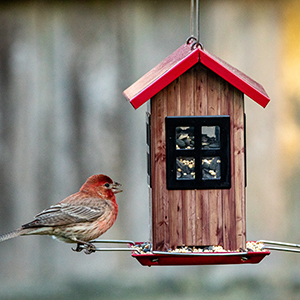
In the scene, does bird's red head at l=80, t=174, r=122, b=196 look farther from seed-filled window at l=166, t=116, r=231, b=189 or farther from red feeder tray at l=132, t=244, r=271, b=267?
red feeder tray at l=132, t=244, r=271, b=267

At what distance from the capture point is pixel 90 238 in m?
4.19

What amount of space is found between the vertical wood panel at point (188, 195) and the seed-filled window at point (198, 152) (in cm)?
6

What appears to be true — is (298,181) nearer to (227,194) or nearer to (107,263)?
(107,263)

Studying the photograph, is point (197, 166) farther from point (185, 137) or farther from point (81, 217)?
point (81, 217)

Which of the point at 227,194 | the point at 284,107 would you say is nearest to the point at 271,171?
the point at 284,107

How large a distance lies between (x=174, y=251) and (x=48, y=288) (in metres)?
3.33

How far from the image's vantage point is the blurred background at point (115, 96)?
21.0 ft

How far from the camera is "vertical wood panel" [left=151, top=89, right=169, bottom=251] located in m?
3.71

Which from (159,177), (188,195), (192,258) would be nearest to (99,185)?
(159,177)

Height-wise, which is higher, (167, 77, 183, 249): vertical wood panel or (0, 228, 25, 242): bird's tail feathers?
(167, 77, 183, 249): vertical wood panel

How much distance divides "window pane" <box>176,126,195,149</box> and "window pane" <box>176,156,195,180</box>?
0.08 metres

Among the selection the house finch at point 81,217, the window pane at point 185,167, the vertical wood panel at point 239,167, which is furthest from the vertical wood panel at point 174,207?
the house finch at point 81,217

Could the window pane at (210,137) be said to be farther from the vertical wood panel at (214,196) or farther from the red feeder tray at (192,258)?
the red feeder tray at (192,258)

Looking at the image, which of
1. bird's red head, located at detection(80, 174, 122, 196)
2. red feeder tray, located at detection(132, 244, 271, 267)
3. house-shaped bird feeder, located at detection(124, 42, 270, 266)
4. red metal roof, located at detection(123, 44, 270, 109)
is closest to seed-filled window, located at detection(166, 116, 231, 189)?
house-shaped bird feeder, located at detection(124, 42, 270, 266)
